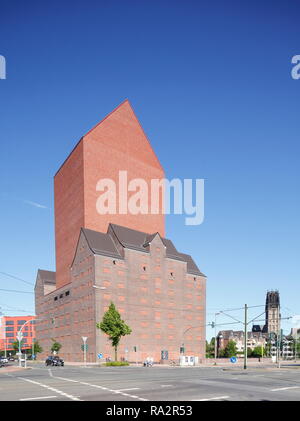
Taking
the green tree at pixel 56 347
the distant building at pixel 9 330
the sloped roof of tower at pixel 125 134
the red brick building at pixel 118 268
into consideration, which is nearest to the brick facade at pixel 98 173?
the sloped roof of tower at pixel 125 134

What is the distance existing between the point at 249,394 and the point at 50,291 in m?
101

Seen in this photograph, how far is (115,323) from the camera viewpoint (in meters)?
57.6

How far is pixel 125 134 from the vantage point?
94.6 metres

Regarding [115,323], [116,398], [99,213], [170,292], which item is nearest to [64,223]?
[99,213]

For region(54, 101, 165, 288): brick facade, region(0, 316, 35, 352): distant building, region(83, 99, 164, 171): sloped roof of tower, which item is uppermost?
region(83, 99, 164, 171): sloped roof of tower

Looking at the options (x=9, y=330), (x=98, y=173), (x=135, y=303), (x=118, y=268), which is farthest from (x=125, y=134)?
(x=9, y=330)

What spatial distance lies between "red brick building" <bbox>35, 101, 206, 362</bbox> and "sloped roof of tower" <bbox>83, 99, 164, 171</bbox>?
235 millimetres

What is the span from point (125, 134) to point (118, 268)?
112ft

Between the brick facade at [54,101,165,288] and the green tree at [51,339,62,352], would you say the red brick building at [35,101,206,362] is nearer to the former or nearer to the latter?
the brick facade at [54,101,165,288]

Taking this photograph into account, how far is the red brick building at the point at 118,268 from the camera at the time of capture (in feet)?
255

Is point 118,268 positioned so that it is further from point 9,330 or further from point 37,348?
point 9,330

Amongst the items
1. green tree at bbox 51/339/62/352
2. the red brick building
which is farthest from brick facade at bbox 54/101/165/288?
green tree at bbox 51/339/62/352

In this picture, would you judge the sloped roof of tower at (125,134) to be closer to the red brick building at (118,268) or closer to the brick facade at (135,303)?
the red brick building at (118,268)

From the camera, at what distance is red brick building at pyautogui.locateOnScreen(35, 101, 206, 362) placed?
3066 inches
